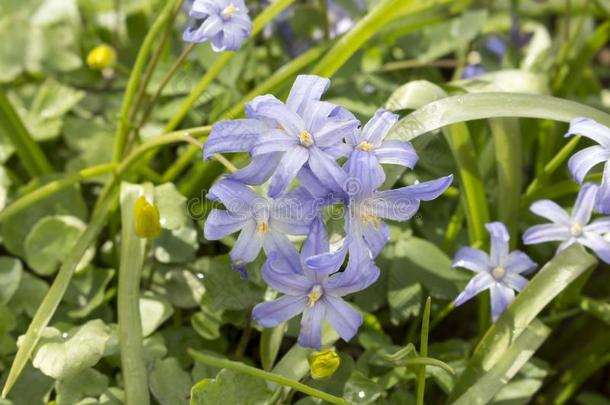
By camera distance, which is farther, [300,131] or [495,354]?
[495,354]

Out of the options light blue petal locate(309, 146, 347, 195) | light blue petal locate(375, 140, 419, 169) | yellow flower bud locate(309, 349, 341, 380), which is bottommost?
yellow flower bud locate(309, 349, 341, 380)

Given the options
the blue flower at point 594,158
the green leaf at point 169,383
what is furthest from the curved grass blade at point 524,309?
the green leaf at point 169,383

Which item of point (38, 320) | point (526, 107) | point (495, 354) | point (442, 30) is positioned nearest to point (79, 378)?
point (38, 320)

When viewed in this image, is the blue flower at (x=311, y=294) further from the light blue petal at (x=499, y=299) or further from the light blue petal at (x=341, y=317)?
the light blue petal at (x=499, y=299)

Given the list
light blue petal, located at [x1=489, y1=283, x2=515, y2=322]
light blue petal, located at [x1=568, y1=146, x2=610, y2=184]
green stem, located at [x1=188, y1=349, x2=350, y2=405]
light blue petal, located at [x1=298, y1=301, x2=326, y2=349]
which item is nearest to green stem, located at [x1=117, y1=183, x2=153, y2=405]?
green stem, located at [x1=188, y1=349, x2=350, y2=405]

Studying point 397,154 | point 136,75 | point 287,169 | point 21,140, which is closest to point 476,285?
point 397,154

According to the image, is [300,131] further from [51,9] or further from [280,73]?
[51,9]

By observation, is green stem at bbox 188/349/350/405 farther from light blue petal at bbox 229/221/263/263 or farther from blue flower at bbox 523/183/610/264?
blue flower at bbox 523/183/610/264
